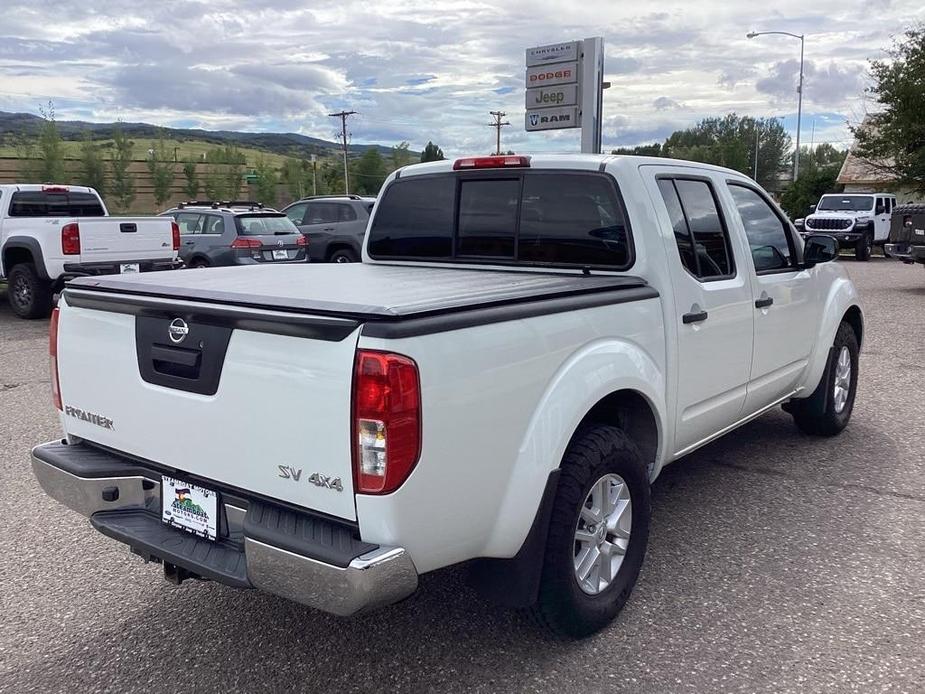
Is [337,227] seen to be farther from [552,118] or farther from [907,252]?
[907,252]

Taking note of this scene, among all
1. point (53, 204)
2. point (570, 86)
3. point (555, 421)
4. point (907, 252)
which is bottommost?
point (907, 252)

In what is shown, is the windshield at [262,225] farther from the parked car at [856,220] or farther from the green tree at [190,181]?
the green tree at [190,181]

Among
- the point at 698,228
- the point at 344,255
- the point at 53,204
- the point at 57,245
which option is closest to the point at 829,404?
the point at 698,228

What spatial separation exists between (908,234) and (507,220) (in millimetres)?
14155

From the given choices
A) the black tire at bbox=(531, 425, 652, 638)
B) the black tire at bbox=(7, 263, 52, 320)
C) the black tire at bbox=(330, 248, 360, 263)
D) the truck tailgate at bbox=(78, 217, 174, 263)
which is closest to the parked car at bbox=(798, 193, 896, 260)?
the black tire at bbox=(330, 248, 360, 263)

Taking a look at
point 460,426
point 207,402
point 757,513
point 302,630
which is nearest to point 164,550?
point 207,402

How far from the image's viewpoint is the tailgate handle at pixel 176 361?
264 centimetres

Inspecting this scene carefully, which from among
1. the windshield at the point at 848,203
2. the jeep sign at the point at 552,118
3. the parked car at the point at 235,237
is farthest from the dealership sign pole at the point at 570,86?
the windshield at the point at 848,203

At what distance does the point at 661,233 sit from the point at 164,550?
2.46m

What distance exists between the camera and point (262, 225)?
46.2 feet

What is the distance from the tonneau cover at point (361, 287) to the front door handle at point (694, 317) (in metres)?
0.32

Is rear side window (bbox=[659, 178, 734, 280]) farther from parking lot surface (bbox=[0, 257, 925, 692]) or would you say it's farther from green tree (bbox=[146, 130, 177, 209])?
green tree (bbox=[146, 130, 177, 209])

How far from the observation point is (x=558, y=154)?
400 centimetres

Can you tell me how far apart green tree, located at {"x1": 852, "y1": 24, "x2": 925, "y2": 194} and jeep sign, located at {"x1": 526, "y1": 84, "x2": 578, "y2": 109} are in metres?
18.5
